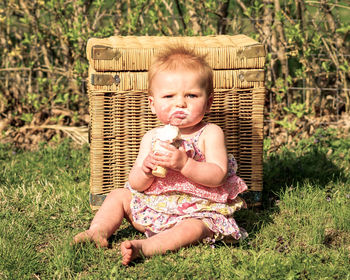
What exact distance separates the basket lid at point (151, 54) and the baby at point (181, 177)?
9.1 inches

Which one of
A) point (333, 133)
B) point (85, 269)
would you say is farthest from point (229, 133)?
point (333, 133)

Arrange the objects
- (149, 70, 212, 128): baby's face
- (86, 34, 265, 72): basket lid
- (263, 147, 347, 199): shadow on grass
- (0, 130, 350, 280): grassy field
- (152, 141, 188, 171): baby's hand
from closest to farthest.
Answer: (0, 130, 350, 280): grassy field
(152, 141, 188, 171): baby's hand
(149, 70, 212, 128): baby's face
(86, 34, 265, 72): basket lid
(263, 147, 347, 199): shadow on grass

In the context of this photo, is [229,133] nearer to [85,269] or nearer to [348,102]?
[85,269]

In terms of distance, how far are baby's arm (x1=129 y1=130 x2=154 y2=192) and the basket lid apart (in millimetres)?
425

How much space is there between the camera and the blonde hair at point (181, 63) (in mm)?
2885

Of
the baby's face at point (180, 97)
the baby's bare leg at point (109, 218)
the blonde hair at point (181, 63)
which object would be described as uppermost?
the blonde hair at point (181, 63)

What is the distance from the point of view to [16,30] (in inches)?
223

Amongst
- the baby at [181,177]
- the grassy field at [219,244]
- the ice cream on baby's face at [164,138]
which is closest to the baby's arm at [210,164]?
the baby at [181,177]

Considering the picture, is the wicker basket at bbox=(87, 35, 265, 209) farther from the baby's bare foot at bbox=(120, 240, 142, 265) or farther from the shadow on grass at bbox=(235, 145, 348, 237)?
the baby's bare foot at bbox=(120, 240, 142, 265)

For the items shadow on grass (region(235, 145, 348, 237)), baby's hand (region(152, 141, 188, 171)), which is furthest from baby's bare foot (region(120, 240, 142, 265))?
shadow on grass (region(235, 145, 348, 237))

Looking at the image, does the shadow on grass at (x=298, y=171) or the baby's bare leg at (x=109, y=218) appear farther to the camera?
the shadow on grass at (x=298, y=171)

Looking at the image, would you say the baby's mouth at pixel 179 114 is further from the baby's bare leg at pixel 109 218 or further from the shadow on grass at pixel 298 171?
the shadow on grass at pixel 298 171

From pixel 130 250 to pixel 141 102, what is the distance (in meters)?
0.99

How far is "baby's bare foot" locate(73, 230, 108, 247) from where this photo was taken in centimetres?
283
